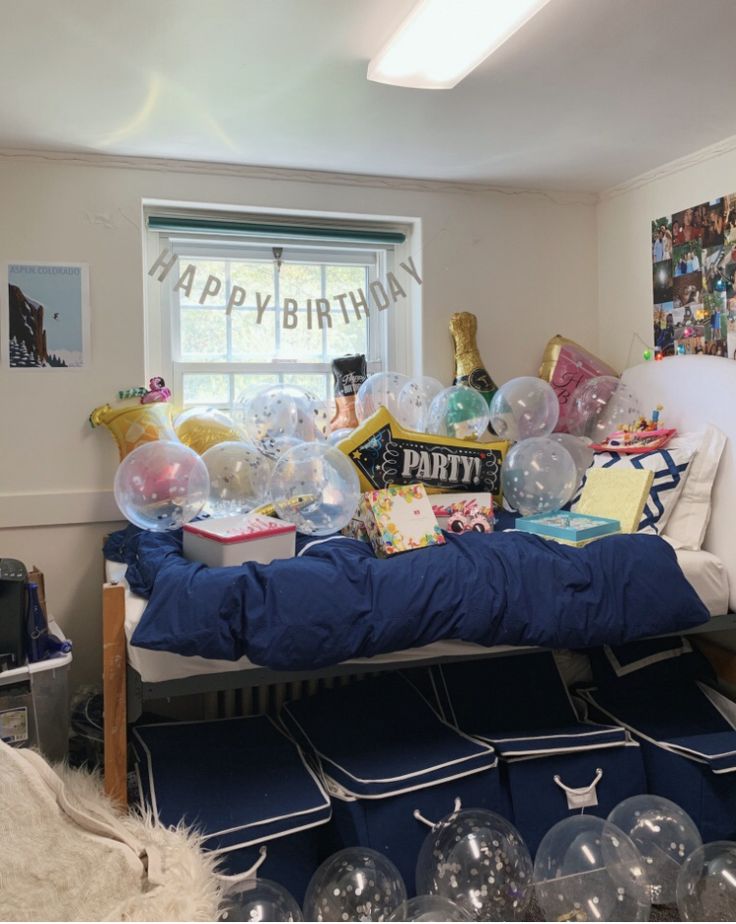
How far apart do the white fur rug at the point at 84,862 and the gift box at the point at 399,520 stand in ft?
2.88

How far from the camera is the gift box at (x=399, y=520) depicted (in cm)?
206

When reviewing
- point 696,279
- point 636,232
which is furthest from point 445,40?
point 636,232

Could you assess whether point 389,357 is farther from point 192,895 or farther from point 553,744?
point 192,895

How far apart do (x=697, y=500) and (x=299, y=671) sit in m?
1.39

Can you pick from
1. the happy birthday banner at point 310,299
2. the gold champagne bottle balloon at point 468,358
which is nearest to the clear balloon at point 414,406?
the gold champagne bottle balloon at point 468,358

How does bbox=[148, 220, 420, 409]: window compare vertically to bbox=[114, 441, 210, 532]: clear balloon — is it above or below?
above

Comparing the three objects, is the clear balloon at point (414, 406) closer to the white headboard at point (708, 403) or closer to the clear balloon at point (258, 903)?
the white headboard at point (708, 403)

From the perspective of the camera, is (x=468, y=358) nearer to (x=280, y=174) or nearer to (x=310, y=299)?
(x=310, y=299)

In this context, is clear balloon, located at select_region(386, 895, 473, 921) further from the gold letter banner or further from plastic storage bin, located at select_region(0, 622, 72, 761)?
the gold letter banner

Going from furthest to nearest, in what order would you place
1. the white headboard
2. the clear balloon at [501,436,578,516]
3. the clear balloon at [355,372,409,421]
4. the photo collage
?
1. the clear balloon at [355,372,409,421]
2. the photo collage
3. the clear balloon at [501,436,578,516]
4. the white headboard

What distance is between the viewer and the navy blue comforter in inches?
65.8

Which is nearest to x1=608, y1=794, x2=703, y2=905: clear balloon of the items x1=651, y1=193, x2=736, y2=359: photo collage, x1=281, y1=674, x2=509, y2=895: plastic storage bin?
x1=281, y1=674, x2=509, y2=895: plastic storage bin

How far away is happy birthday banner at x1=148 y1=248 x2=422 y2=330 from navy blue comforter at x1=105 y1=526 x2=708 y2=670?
1.12 meters

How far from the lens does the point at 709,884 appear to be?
161cm
